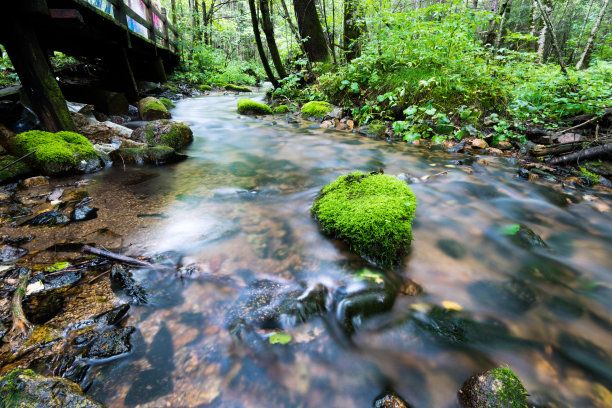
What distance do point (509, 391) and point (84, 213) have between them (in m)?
3.80

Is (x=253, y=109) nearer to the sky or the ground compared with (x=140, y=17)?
nearer to the ground

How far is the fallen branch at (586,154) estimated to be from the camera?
404 cm

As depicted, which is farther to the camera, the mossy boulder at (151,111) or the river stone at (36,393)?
the mossy boulder at (151,111)

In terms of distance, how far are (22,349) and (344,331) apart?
1835mm

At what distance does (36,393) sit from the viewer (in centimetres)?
112

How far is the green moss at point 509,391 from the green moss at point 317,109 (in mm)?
7713

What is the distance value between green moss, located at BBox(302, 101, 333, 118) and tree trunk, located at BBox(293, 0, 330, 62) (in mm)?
3167

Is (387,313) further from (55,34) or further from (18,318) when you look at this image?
(55,34)

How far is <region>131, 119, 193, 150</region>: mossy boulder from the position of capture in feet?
18.7

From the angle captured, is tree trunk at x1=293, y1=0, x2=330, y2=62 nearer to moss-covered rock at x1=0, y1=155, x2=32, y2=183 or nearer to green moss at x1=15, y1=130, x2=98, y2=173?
green moss at x1=15, y1=130, x2=98, y2=173

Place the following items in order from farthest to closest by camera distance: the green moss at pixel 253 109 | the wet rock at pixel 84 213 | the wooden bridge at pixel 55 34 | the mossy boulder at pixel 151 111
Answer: the green moss at pixel 253 109 → the mossy boulder at pixel 151 111 → the wooden bridge at pixel 55 34 → the wet rock at pixel 84 213

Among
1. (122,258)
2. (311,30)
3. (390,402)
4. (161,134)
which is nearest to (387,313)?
(390,402)

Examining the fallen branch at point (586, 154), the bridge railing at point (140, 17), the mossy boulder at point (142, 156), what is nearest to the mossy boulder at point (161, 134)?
the mossy boulder at point (142, 156)

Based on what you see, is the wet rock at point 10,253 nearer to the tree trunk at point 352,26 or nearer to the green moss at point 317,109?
the green moss at point 317,109
